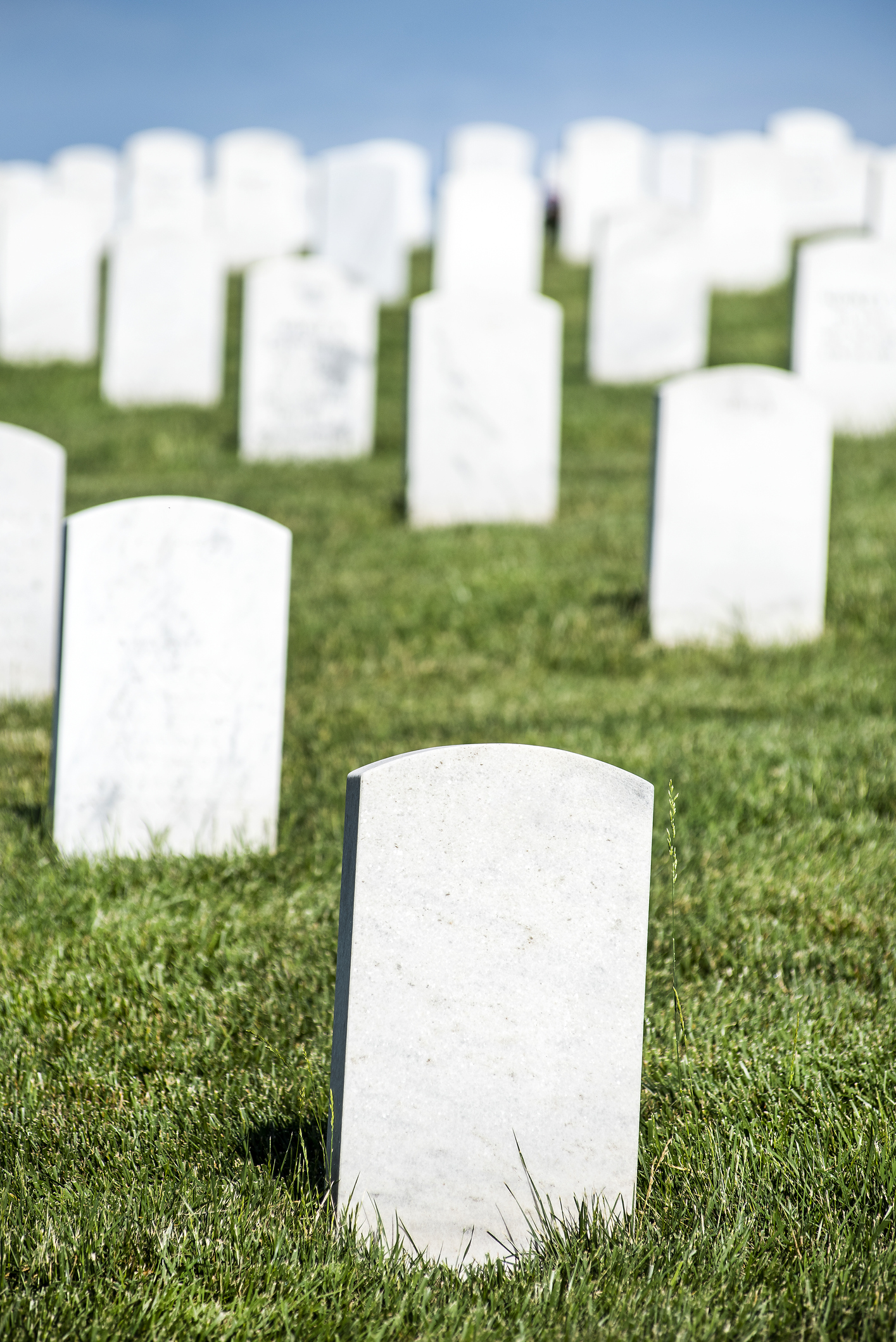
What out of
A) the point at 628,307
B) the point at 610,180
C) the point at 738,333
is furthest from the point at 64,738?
the point at 610,180

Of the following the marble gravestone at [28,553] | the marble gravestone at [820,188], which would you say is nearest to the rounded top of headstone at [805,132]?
the marble gravestone at [820,188]

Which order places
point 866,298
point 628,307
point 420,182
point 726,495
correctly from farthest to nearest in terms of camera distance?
1. point 420,182
2. point 628,307
3. point 866,298
4. point 726,495

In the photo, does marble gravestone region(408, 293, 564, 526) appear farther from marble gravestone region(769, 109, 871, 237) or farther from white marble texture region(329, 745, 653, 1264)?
marble gravestone region(769, 109, 871, 237)

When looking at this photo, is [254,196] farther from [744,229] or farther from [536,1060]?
[536,1060]

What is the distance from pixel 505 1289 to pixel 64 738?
6.55 feet

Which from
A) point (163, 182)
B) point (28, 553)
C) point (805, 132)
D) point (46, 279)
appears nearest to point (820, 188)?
point (805, 132)

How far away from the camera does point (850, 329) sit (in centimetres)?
913

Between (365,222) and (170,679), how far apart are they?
14297 mm

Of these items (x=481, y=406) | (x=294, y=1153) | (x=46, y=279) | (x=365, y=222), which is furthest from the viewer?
(x=365, y=222)

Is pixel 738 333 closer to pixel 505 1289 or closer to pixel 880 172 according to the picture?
pixel 880 172

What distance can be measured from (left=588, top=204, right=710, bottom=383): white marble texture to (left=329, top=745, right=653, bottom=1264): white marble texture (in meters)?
10.4

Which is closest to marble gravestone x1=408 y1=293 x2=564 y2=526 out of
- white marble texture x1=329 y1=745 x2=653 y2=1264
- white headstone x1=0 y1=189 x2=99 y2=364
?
white marble texture x1=329 y1=745 x2=653 y2=1264

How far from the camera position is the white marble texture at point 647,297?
11.7 meters

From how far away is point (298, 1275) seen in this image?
1.78 m
